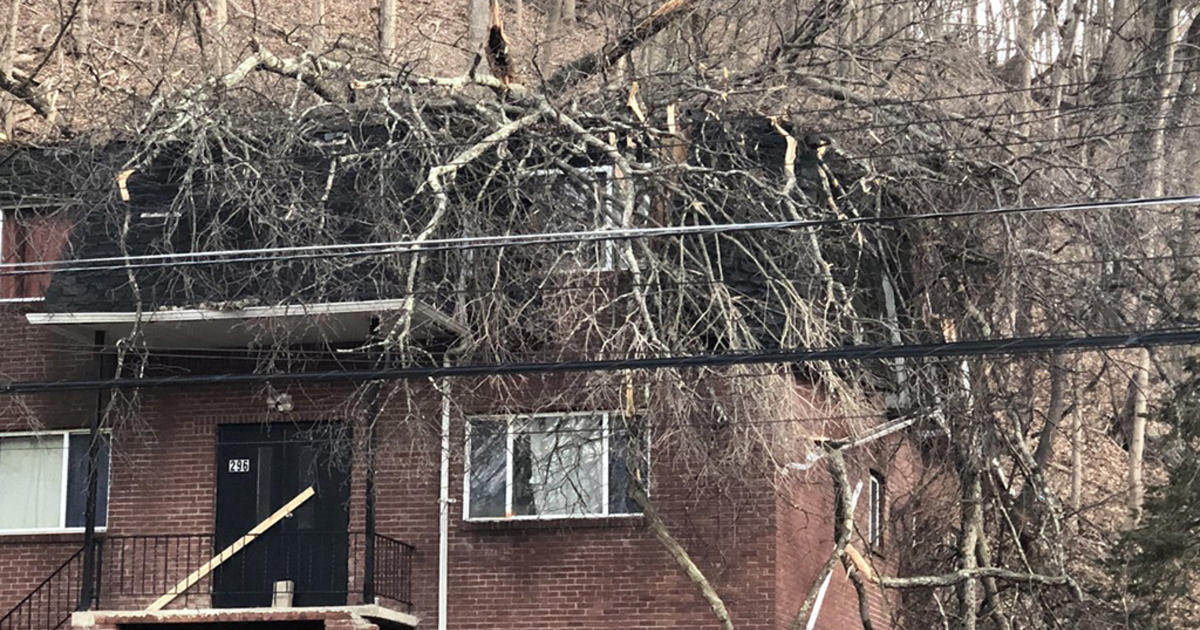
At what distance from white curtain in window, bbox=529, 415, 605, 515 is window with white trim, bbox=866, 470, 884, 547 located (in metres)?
3.97

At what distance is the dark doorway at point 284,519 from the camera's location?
1958cm

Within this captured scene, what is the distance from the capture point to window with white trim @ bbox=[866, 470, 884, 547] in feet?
69.7

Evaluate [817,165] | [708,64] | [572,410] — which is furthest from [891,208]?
[572,410]

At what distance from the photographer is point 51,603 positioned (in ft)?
64.7

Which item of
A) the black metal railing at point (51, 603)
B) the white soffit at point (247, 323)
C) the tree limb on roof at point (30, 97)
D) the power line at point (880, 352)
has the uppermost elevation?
the tree limb on roof at point (30, 97)

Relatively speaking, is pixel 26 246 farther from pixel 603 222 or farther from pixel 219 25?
pixel 219 25

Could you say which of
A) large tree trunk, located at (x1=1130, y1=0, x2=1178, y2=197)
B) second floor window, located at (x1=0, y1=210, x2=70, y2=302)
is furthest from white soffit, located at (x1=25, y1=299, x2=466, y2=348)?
large tree trunk, located at (x1=1130, y1=0, x2=1178, y2=197)

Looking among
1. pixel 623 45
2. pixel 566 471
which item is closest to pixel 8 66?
pixel 623 45

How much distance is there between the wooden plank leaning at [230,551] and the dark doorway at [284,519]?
4.1 inches

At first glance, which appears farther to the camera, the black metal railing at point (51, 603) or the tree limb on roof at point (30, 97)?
the tree limb on roof at point (30, 97)

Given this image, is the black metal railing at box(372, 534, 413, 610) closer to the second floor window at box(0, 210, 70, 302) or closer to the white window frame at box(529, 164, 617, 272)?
the white window frame at box(529, 164, 617, 272)

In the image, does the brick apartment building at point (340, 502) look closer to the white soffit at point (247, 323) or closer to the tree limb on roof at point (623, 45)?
the white soffit at point (247, 323)

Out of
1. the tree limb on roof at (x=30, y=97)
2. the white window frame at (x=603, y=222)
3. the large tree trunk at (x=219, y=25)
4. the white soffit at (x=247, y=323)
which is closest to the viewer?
the white window frame at (x=603, y=222)

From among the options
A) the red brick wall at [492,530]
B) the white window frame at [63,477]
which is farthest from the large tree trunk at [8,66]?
the white window frame at [63,477]
